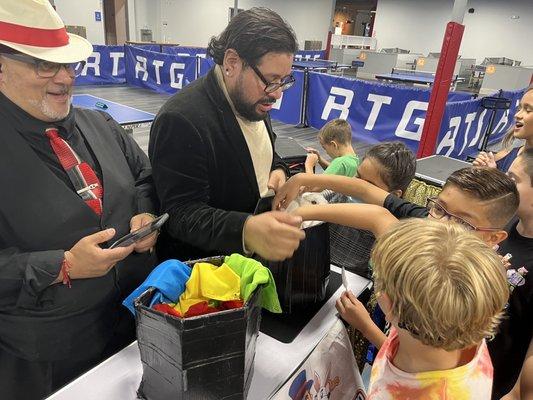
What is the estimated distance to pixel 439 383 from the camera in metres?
0.78

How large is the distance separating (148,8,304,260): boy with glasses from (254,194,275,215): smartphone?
79 millimetres

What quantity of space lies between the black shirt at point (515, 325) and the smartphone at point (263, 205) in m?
0.87

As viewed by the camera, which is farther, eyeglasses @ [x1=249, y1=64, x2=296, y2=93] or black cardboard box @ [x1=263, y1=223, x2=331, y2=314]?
eyeglasses @ [x1=249, y1=64, x2=296, y2=93]

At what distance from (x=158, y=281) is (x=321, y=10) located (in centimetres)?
2075

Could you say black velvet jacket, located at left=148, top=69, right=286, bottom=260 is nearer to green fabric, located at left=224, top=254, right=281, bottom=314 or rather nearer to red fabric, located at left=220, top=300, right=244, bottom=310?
green fabric, located at left=224, top=254, right=281, bottom=314

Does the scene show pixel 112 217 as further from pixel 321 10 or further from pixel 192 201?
pixel 321 10

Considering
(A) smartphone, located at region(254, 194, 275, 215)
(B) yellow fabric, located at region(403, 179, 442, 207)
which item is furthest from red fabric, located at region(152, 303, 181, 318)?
(B) yellow fabric, located at region(403, 179, 442, 207)

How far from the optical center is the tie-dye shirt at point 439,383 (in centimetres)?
78

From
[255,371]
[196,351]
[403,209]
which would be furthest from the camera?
[403,209]

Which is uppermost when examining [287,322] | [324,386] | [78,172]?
[78,172]

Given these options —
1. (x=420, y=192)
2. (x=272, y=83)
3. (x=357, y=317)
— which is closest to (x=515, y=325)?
(x=357, y=317)

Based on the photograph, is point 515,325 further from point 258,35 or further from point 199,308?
point 258,35

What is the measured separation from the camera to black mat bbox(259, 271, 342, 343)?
1.10m

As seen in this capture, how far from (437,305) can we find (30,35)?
50.8 inches
